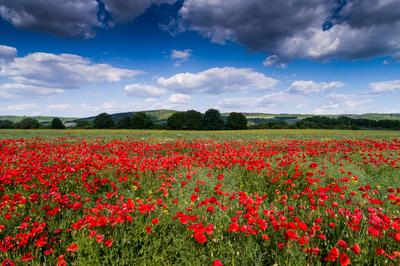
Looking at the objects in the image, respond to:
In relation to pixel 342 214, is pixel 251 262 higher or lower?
lower

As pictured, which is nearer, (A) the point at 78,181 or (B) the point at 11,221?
(B) the point at 11,221

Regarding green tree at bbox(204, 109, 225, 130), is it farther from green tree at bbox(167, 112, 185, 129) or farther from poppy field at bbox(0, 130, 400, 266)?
poppy field at bbox(0, 130, 400, 266)

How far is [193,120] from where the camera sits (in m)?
68.2

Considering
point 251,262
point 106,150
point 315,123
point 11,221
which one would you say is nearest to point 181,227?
point 251,262

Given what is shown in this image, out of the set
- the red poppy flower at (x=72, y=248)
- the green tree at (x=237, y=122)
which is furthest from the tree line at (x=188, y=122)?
the red poppy flower at (x=72, y=248)

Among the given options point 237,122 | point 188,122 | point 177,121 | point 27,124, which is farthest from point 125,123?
point 237,122

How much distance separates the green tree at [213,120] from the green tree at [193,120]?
5.22 ft

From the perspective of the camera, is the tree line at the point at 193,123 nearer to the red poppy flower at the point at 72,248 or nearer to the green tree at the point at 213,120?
the green tree at the point at 213,120

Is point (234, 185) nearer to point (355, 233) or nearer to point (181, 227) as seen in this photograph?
point (181, 227)

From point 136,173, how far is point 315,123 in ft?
259

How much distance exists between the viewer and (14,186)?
5.28m

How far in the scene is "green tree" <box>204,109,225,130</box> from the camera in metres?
69.4

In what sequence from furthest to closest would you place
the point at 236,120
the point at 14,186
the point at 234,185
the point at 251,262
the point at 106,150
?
the point at 236,120 → the point at 106,150 → the point at 234,185 → the point at 14,186 → the point at 251,262

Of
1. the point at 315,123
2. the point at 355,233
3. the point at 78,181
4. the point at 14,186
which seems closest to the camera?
the point at 355,233
